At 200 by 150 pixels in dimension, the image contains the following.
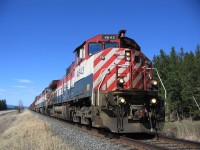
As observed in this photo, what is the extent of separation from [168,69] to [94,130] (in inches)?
706

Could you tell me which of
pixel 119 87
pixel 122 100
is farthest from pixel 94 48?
pixel 122 100

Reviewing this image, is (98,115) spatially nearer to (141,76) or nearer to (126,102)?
(126,102)

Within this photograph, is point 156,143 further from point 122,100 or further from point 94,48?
point 94,48

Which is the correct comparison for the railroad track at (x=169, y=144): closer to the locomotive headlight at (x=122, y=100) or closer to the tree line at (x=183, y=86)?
the locomotive headlight at (x=122, y=100)

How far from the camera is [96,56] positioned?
38.7ft

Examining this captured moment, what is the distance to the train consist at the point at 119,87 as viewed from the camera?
10445 mm

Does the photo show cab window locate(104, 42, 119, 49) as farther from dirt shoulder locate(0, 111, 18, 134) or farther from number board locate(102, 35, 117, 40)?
dirt shoulder locate(0, 111, 18, 134)

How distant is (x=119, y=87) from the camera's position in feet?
35.9

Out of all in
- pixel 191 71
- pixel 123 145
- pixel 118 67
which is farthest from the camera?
pixel 191 71

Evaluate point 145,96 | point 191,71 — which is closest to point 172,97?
point 191,71

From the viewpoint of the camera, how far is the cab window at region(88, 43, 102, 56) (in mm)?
12928

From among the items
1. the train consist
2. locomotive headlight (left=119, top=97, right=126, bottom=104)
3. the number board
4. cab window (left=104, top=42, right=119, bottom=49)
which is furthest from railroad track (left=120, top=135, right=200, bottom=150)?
the number board

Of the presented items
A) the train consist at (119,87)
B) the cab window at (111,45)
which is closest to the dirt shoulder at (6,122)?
the train consist at (119,87)

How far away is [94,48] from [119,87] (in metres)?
2.70
